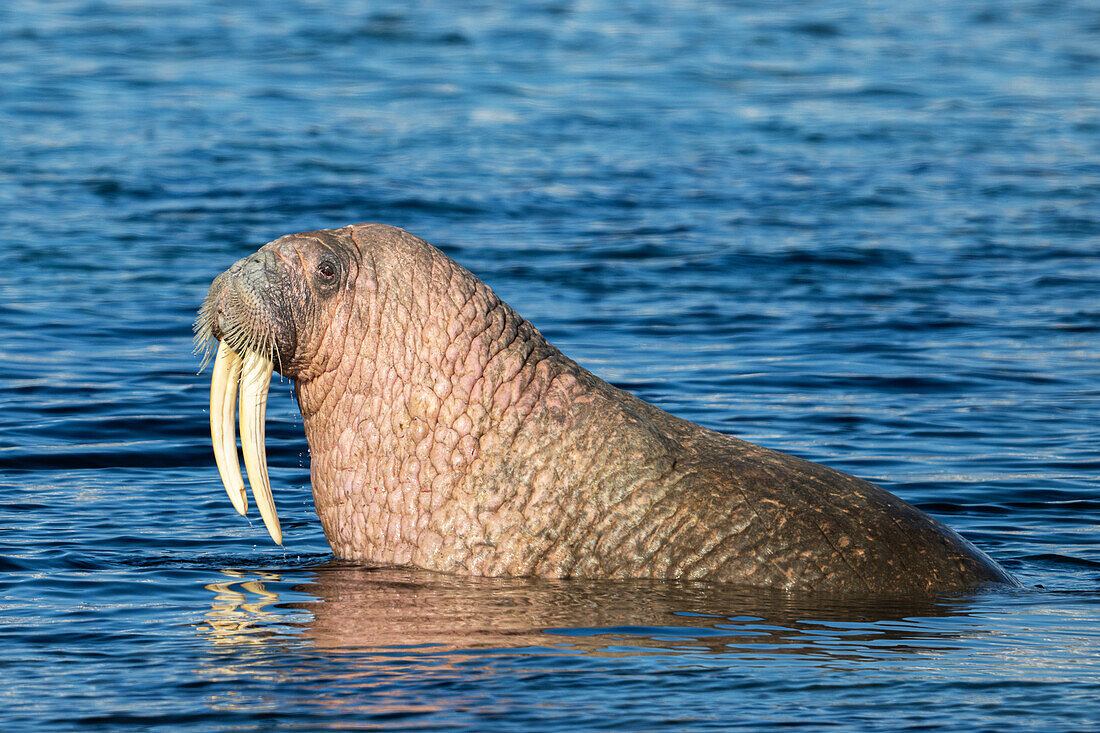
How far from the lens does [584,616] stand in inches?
281

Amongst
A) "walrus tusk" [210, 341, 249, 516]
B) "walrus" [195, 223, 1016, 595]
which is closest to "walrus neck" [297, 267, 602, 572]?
"walrus" [195, 223, 1016, 595]

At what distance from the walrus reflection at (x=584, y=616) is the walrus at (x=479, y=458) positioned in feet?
0.36

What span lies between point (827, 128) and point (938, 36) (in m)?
11.8

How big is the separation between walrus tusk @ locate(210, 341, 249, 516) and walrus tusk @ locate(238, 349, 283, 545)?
0.05 meters

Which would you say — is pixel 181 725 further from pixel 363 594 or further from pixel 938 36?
pixel 938 36

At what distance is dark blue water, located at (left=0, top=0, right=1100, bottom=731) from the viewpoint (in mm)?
6434

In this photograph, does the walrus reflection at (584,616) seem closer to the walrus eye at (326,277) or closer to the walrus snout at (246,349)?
the walrus snout at (246,349)

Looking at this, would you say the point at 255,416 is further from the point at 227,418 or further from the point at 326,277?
the point at 326,277

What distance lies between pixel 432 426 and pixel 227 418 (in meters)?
0.92

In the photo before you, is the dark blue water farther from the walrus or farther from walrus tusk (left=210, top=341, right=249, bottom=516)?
walrus tusk (left=210, top=341, right=249, bottom=516)

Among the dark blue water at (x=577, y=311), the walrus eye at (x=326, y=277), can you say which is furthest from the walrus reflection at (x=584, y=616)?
the walrus eye at (x=326, y=277)

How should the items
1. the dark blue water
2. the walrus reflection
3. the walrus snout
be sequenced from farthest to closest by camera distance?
the walrus snout → the walrus reflection → the dark blue water

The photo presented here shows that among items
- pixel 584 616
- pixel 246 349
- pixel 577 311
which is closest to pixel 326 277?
pixel 246 349

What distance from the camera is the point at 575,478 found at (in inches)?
298
